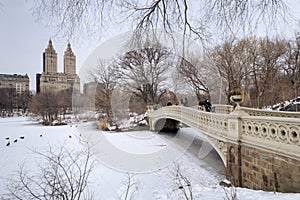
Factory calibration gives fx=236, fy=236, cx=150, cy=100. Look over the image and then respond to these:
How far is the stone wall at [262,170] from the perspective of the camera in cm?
457

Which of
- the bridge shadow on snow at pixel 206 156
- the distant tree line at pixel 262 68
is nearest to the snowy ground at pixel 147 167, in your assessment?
the bridge shadow on snow at pixel 206 156

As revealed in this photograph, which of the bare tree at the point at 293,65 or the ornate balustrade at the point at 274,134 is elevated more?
the bare tree at the point at 293,65

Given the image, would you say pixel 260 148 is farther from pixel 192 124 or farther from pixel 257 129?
pixel 192 124

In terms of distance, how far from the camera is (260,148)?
558 cm

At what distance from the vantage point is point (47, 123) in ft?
86.9

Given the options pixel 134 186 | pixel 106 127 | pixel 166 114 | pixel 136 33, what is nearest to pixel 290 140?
pixel 136 33

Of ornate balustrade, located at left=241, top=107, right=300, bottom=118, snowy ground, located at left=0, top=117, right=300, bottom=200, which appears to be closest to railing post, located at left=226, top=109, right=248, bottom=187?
snowy ground, located at left=0, top=117, right=300, bottom=200

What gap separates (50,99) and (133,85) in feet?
38.8

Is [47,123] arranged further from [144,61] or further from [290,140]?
[290,140]

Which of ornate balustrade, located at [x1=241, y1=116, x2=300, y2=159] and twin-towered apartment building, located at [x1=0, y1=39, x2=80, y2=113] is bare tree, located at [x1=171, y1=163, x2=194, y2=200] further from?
twin-towered apartment building, located at [x1=0, y1=39, x2=80, y2=113]

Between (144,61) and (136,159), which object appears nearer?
(136,159)

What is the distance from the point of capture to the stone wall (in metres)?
4.57

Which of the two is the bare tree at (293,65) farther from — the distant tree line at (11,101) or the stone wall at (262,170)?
the distant tree line at (11,101)

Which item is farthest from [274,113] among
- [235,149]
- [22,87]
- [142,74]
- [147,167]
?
[22,87]
